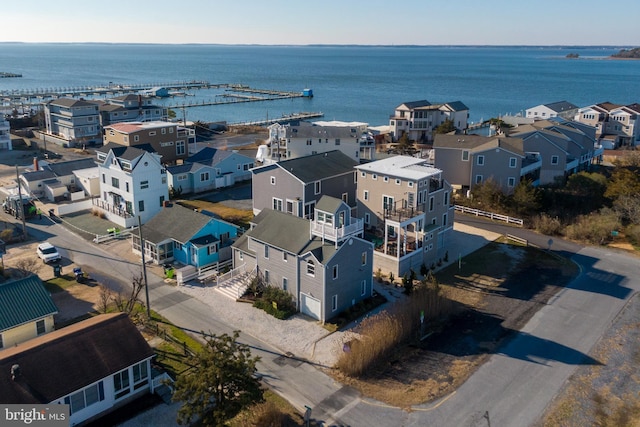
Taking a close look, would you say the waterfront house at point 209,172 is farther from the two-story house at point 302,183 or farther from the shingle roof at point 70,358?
the shingle roof at point 70,358

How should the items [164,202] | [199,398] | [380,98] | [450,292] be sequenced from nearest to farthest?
[199,398]
[450,292]
[164,202]
[380,98]

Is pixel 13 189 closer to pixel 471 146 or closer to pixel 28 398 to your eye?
pixel 28 398

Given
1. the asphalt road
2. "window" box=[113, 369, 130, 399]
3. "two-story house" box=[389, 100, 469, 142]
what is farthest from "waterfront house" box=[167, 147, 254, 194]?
"window" box=[113, 369, 130, 399]

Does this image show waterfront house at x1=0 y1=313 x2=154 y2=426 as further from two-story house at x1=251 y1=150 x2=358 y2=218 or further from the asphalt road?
two-story house at x1=251 y1=150 x2=358 y2=218

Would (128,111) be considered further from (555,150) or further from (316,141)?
(555,150)

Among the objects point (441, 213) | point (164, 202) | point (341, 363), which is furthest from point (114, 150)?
point (341, 363)

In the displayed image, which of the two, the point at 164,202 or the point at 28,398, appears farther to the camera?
the point at 164,202

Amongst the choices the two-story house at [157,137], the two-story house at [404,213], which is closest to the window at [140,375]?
the two-story house at [404,213]
